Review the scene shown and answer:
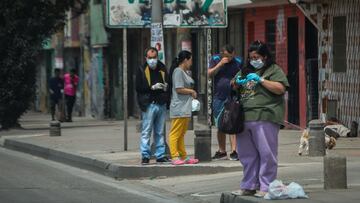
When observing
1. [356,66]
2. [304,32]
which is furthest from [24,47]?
[356,66]

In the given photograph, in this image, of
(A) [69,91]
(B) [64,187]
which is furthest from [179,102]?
(A) [69,91]

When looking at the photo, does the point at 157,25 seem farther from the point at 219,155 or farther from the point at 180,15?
the point at 219,155

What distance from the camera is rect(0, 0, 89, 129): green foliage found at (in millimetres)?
24922

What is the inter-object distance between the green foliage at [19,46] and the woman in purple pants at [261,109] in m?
16.0

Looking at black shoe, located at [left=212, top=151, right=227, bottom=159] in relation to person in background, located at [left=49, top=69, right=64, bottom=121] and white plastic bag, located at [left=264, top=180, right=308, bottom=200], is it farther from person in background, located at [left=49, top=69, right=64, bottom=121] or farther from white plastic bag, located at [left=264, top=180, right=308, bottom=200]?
person in background, located at [left=49, top=69, right=64, bottom=121]

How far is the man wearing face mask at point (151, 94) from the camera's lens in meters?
13.5

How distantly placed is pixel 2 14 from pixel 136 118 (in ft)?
28.0

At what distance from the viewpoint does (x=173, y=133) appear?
44.5 feet

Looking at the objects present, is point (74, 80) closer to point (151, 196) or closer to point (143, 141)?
point (143, 141)

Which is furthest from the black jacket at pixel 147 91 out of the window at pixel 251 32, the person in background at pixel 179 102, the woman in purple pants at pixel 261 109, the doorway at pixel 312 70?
the window at pixel 251 32

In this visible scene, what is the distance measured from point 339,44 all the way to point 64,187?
9478 millimetres

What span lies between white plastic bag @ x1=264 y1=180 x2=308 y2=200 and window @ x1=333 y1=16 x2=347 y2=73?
33.8ft

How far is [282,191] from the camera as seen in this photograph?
9695mm

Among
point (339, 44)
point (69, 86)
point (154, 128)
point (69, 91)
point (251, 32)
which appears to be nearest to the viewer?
point (154, 128)
